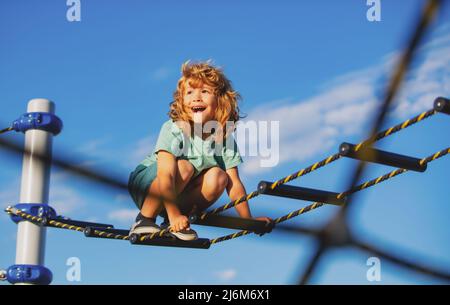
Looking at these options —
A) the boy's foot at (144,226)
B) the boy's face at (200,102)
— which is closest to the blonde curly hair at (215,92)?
the boy's face at (200,102)

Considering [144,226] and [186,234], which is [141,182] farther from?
[186,234]

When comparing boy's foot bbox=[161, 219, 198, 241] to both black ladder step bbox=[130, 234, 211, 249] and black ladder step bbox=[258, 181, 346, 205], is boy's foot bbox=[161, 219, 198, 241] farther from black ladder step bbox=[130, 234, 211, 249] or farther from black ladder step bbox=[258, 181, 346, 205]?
black ladder step bbox=[258, 181, 346, 205]

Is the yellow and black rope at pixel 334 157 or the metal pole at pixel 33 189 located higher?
the metal pole at pixel 33 189

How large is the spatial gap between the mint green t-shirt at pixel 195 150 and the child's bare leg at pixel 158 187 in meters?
0.04

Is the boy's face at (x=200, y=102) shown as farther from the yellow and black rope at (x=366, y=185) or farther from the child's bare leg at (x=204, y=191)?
the yellow and black rope at (x=366, y=185)

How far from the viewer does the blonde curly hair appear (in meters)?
3.39

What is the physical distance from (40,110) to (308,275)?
157 cm

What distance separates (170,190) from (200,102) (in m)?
0.46

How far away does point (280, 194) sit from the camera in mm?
2791

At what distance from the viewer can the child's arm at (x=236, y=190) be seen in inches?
132

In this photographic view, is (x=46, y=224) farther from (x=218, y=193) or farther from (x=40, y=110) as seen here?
(x=218, y=193)

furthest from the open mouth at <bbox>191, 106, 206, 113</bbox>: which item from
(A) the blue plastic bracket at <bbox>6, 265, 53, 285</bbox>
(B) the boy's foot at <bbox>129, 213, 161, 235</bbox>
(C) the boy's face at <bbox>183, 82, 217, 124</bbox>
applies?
(A) the blue plastic bracket at <bbox>6, 265, 53, 285</bbox>

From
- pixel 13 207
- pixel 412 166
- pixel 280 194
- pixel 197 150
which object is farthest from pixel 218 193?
pixel 13 207
